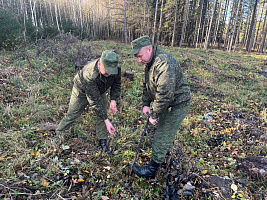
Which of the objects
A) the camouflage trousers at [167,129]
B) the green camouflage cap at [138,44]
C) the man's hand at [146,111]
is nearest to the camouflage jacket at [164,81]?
the camouflage trousers at [167,129]

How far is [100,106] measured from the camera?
9.34 ft

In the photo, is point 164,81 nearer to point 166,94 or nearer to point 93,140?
point 166,94

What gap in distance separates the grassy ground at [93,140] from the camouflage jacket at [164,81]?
130 cm

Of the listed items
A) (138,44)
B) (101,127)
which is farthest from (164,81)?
(101,127)

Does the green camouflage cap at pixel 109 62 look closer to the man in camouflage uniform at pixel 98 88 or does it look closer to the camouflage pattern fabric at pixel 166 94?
the man in camouflage uniform at pixel 98 88

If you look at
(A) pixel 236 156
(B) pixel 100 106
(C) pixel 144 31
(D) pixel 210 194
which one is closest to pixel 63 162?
(B) pixel 100 106

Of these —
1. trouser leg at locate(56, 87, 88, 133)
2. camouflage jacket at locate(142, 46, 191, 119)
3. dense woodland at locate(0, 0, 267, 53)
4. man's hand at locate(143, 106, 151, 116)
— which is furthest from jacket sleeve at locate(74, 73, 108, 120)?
dense woodland at locate(0, 0, 267, 53)

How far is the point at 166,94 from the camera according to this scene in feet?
7.48

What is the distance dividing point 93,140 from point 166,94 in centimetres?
225

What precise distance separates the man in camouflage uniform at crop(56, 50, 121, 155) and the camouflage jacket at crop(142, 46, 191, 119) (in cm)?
59

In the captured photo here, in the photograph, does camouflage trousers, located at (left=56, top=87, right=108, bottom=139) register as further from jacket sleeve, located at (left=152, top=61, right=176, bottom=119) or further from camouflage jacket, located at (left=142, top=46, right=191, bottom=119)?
jacket sleeve, located at (left=152, top=61, right=176, bottom=119)

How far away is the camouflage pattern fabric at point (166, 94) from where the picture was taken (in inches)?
89.1

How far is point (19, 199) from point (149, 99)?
256 cm

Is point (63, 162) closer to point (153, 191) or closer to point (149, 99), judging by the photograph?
point (153, 191)
